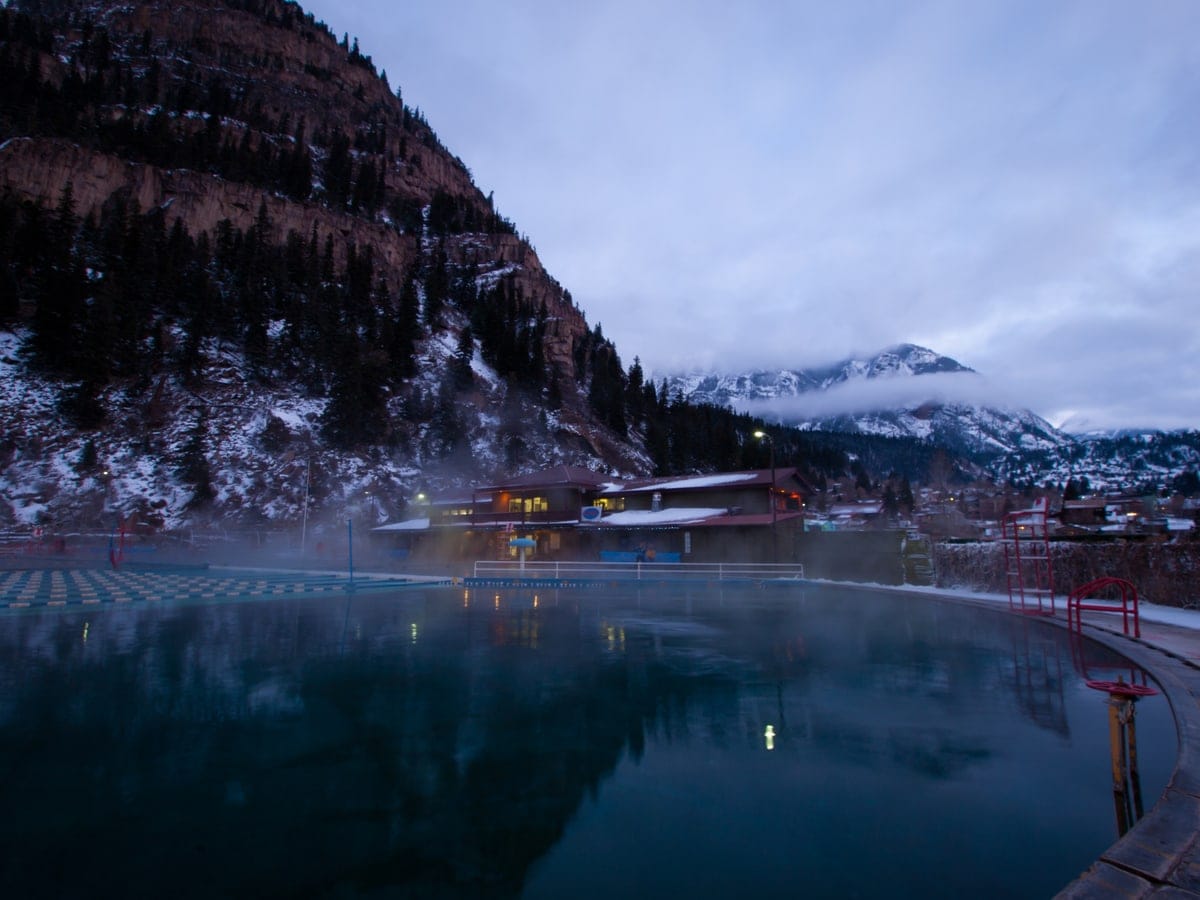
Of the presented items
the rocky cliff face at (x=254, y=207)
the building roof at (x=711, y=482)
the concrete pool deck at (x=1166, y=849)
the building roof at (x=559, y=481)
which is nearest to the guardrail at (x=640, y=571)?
the building roof at (x=711, y=482)

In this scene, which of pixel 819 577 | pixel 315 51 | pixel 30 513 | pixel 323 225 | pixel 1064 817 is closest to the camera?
pixel 1064 817

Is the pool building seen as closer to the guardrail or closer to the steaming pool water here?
the guardrail

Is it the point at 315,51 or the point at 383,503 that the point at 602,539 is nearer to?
the point at 383,503

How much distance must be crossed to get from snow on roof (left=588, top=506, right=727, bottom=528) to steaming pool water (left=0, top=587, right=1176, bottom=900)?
2876 centimetres

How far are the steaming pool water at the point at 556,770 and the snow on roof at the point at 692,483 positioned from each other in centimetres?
3031

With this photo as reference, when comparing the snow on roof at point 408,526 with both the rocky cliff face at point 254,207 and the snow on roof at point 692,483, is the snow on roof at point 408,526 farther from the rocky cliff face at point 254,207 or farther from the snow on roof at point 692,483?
the snow on roof at point 692,483

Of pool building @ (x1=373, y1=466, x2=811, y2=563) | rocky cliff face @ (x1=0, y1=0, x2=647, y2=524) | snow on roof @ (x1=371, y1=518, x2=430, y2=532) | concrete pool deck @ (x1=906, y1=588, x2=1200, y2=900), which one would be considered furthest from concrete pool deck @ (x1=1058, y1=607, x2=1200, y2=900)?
rocky cliff face @ (x1=0, y1=0, x2=647, y2=524)

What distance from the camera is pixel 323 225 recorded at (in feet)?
346

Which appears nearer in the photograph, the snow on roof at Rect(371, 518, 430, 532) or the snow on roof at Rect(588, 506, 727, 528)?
the snow on roof at Rect(588, 506, 727, 528)

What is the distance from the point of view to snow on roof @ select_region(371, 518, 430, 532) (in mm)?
53875

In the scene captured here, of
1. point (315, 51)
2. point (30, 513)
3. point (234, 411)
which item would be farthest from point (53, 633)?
point (315, 51)

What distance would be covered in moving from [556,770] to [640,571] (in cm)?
2749

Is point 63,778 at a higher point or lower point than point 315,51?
lower

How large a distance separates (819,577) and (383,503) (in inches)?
1786
